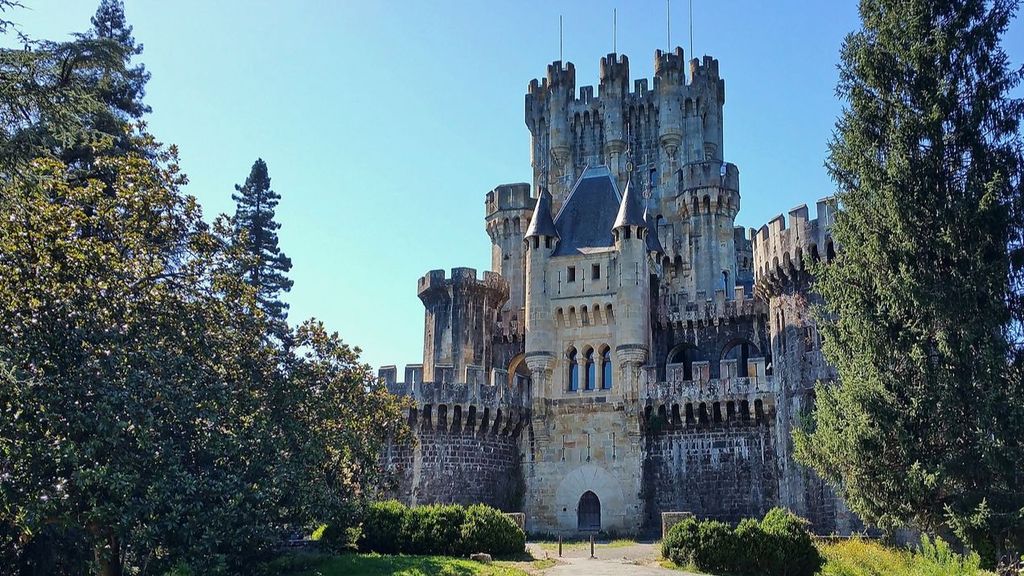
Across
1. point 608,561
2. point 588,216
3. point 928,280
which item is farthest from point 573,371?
point 928,280

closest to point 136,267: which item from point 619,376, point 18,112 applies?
point 18,112

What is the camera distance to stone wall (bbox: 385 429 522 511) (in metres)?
37.5

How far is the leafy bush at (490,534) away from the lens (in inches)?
1037

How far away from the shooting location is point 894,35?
928 inches

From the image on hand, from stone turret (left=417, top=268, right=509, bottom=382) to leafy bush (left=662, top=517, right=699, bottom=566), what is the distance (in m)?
18.1

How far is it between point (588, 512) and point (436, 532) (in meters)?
12.7

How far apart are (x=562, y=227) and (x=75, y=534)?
86.2ft

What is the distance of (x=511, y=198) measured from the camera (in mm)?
48312

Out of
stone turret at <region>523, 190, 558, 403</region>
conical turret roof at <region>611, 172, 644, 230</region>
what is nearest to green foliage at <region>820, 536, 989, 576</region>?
stone turret at <region>523, 190, 558, 403</region>

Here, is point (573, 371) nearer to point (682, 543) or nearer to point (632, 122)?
point (682, 543)

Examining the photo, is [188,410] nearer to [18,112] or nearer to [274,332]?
[274,332]

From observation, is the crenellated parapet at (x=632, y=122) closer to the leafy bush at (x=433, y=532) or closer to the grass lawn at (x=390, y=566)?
the leafy bush at (x=433, y=532)

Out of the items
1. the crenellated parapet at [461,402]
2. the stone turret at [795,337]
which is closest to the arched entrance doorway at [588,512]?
A: the crenellated parapet at [461,402]

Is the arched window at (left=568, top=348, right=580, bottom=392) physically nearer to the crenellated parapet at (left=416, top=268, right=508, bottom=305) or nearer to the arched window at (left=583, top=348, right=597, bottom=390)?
the arched window at (left=583, top=348, right=597, bottom=390)
